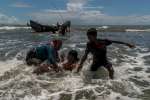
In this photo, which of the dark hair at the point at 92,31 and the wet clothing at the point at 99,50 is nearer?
the dark hair at the point at 92,31

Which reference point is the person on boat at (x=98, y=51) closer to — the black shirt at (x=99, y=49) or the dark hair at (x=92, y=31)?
the black shirt at (x=99, y=49)

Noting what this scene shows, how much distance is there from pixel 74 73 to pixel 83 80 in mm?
572

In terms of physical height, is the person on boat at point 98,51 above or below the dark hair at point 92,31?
below

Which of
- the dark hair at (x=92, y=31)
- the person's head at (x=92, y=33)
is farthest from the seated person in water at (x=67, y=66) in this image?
the dark hair at (x=92, y=31)

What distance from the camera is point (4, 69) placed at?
427 inches

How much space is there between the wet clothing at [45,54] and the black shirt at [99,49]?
1.00 metres

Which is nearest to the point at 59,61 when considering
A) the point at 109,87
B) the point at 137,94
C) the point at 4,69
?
the point at 4,69

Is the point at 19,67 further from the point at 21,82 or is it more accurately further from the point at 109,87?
the point at 109,87

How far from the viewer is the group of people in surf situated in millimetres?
9180

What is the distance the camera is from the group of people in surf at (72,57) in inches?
361

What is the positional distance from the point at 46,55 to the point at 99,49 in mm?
1707

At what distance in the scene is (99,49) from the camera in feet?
30.7

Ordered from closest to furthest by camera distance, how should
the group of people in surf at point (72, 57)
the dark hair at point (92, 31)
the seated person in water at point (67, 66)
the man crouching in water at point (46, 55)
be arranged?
the dark hair at point (92, 31) → the group of people in surf at point (72, 57) → the man crouching in water at point (46, 55) → the seated person in water at point (67, 66)

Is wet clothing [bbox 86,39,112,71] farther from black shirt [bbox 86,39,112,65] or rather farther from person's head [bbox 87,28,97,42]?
person's head [bbox 87,28,97,42]
